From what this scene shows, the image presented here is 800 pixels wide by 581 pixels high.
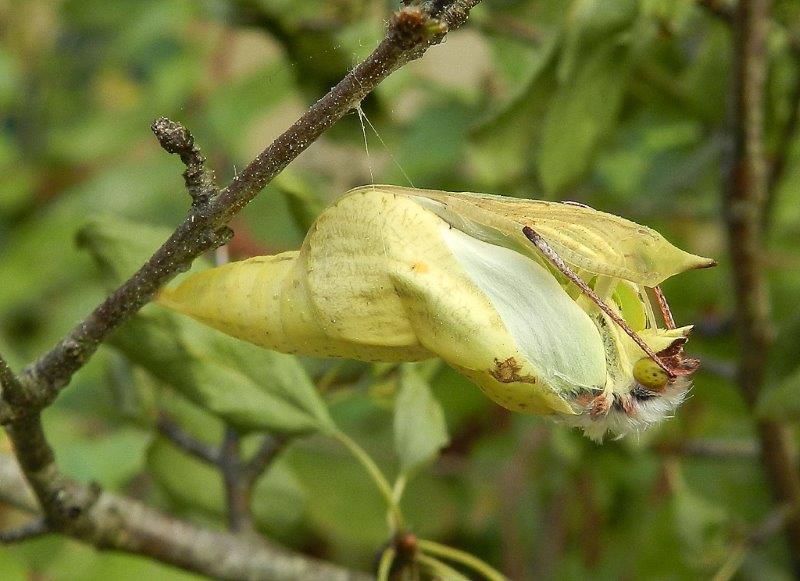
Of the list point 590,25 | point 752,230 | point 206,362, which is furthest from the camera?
point 752,230

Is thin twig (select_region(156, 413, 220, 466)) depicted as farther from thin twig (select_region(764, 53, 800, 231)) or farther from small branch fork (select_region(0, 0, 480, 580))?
thin twig (select_region(764, 53, 800, 231))

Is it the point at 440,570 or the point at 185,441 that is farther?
the point at 185,441

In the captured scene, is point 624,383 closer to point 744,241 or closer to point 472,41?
point 744,241

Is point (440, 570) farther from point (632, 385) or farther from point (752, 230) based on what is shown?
point (752, 230)

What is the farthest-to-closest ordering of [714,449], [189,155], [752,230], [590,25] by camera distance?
[714,449] < [752,230] < [590,25] < [189,155]

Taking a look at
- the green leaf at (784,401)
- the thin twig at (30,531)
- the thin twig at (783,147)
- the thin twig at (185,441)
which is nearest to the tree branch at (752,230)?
the thin twig at (783,147)

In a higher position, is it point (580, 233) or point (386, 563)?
point (580, 233)

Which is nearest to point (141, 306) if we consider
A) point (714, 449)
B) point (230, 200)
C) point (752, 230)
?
point (230, 200)

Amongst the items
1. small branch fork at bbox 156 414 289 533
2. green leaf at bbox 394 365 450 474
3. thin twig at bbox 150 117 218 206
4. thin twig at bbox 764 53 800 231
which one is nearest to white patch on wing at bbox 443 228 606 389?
thin twig at bbox 150 117 218 206
